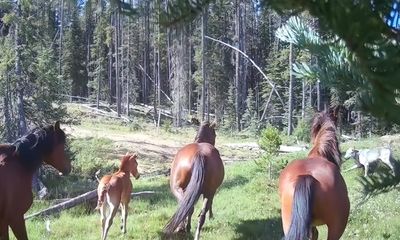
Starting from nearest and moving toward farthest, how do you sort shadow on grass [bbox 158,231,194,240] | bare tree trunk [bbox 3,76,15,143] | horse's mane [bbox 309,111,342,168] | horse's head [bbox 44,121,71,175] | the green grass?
horse's mane [bbox 309,111,342,168], horse's head [bbox 44,121,71,175], shadow on grass [bbox 158,231,194,240], the green grass, bare tree trunk [bbox 3,76,15,143]

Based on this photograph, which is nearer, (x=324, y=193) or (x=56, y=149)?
(x=324, y=193)

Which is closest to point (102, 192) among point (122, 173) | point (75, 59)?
point (122, 173)

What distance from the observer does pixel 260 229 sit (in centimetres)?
760

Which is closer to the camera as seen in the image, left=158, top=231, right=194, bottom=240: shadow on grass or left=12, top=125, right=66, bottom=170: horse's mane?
left=12, top=125, right=66, bottom=170: horse's mane

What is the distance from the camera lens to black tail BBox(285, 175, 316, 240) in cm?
456

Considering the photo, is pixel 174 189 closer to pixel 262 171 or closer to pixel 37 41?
pixel 262 171

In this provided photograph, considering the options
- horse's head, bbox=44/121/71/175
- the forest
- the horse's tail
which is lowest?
the horse's tail

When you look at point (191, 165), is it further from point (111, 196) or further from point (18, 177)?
point (18, 177)

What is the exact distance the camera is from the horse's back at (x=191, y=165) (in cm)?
708

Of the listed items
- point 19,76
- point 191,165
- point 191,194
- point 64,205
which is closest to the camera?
point 191,194

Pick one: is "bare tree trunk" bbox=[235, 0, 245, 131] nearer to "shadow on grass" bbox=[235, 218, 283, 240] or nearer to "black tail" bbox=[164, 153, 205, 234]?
"shadow on grass" bbox=[235, 218, 283, 240]

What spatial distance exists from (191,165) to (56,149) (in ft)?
6.05

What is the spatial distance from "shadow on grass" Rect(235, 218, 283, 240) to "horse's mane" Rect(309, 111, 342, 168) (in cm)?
192

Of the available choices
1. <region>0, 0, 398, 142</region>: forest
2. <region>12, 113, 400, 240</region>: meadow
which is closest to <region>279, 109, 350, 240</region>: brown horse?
<region>12, 113, 400, 240</region>: meadow
